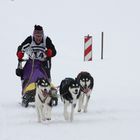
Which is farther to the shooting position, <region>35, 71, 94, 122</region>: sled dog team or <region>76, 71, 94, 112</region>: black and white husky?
<region>76, 71, 94, 112</region>: black and white husky

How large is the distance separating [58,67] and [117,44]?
728cm

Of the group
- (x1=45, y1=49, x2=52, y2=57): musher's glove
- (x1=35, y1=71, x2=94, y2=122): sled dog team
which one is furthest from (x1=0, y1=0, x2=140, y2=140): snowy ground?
(x1=45, y1=49, x2=52, y2=57): musher's glove

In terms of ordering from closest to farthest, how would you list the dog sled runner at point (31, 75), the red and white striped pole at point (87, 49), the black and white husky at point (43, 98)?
the black and white husky at point (43, 98)
the dog sled runner at point (31, 75)
the red and white striped pole at point (87, 49)

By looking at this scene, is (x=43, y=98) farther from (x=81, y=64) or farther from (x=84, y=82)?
(x=81, y=64)

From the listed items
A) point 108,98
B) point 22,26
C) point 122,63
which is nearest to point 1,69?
Result: point 122,63

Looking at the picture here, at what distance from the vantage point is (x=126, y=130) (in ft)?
29.8

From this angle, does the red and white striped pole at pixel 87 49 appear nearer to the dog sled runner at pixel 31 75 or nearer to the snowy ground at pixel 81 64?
the snowy ground at pixel 81 64

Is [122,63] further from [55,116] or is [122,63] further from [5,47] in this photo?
[55,116]

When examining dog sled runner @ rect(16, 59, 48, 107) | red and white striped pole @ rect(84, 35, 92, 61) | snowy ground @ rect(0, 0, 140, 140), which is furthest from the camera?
red and white striped pole @ rect(84, 35, 92, 61)

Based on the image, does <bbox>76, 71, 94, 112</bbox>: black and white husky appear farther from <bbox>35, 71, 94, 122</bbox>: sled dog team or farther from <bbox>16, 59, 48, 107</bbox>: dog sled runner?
<bbox>16, 59, 48, 107</bbox>: dog sled runner

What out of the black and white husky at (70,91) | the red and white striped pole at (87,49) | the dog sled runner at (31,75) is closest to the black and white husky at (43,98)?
the black and white husky at (70,91)

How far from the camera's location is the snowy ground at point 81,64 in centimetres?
926

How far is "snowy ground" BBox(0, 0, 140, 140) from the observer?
9.26 meters

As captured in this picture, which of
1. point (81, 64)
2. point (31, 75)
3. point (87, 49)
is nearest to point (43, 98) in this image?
point (31, 75)
